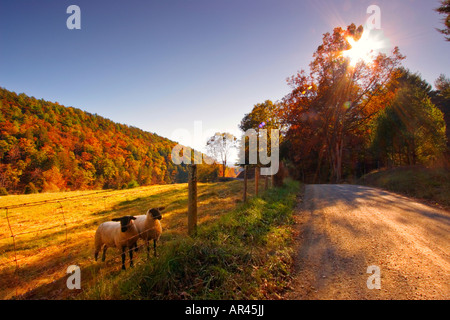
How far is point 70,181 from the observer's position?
186ft

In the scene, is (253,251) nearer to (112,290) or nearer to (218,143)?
(112,290)

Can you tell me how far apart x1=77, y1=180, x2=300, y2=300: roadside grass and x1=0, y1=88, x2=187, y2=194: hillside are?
33.7m

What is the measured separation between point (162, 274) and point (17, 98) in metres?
108

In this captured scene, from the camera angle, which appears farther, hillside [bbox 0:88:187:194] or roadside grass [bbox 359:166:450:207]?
hillside [bbox 0:88:187:194]

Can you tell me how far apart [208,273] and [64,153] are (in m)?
74.4

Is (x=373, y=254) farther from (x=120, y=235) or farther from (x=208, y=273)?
(x=120, y=235)

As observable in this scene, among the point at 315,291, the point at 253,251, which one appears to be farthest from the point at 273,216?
the point at 315,291

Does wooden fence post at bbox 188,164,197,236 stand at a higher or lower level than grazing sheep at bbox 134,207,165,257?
higher

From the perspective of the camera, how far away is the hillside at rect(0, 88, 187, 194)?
48.2m

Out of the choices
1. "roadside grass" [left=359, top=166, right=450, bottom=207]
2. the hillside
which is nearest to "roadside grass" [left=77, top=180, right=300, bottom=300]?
"roadside grass" [left=359, top=166, right=450, bottom=207]

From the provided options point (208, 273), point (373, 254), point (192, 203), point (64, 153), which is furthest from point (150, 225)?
point (64, 153)

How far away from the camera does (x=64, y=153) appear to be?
58031 millimetres

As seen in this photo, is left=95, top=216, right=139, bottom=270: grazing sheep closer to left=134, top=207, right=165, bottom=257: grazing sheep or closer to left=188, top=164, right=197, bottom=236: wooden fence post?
left=134, top=207, right=165, bottom=257: grazing sheep

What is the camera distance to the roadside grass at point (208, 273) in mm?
2721
